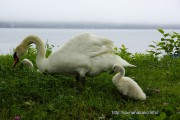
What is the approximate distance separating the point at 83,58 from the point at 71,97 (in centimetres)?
104

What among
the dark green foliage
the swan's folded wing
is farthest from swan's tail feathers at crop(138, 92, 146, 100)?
the dark green foliage

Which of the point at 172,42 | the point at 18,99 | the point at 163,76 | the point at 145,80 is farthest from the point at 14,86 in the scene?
the point at 172,42

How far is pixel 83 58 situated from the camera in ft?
24.7

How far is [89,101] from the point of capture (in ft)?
22.0

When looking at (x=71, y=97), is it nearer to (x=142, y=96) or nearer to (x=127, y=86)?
(x=127, y=86)

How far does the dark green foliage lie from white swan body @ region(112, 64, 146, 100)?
466cm

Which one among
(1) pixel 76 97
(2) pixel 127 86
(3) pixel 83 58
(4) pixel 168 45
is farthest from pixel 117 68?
(4) pixel 168 45

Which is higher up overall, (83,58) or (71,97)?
(83,58)

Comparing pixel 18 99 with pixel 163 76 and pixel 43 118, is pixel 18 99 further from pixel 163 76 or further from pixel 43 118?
pixel 163 76

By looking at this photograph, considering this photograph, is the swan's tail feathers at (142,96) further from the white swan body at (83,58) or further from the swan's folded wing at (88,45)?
the swan's folded wing at (88,45)

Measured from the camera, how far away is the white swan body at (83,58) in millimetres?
7512

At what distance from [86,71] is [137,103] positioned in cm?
112

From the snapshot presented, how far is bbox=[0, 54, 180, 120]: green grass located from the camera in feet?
20.3

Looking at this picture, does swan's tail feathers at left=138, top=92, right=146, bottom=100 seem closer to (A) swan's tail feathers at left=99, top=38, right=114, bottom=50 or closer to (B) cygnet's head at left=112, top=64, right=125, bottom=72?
(B) cygnet's head at left=112, top=64, right=125, bottom=72
